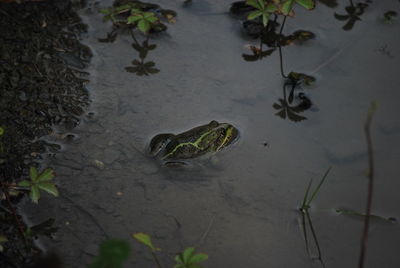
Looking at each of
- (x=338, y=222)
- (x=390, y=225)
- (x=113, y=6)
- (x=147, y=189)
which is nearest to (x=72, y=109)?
(x=147, y=189)

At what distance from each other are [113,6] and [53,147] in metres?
1.99

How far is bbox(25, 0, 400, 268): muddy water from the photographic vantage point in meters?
3.57

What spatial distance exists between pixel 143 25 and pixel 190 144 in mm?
1457

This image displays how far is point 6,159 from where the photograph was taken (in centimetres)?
390

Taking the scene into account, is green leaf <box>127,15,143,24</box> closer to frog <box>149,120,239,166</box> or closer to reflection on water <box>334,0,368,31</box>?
frog <box>149,120,239,166</box>

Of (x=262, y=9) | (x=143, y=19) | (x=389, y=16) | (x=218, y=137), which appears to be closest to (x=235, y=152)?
(x=218, y=137)

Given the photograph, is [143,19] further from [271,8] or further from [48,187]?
[48,187]

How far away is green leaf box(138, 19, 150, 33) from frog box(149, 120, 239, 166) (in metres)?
1.24

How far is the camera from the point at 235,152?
13.8 feet

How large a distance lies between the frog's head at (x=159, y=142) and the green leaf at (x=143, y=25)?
1.20 m

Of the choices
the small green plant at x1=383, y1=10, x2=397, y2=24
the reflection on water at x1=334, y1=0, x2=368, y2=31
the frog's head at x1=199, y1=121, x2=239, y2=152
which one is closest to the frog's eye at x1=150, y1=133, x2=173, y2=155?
the frog's head at x1=199, y1=121, x2=239, y2=152

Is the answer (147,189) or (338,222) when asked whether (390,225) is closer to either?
(338,222)

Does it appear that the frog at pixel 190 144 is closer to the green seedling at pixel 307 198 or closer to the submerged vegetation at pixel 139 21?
the green seedling at pixel 307 198

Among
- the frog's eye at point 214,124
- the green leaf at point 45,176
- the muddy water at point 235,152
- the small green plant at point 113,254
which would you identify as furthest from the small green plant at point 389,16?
the small green plant at point 113,254
